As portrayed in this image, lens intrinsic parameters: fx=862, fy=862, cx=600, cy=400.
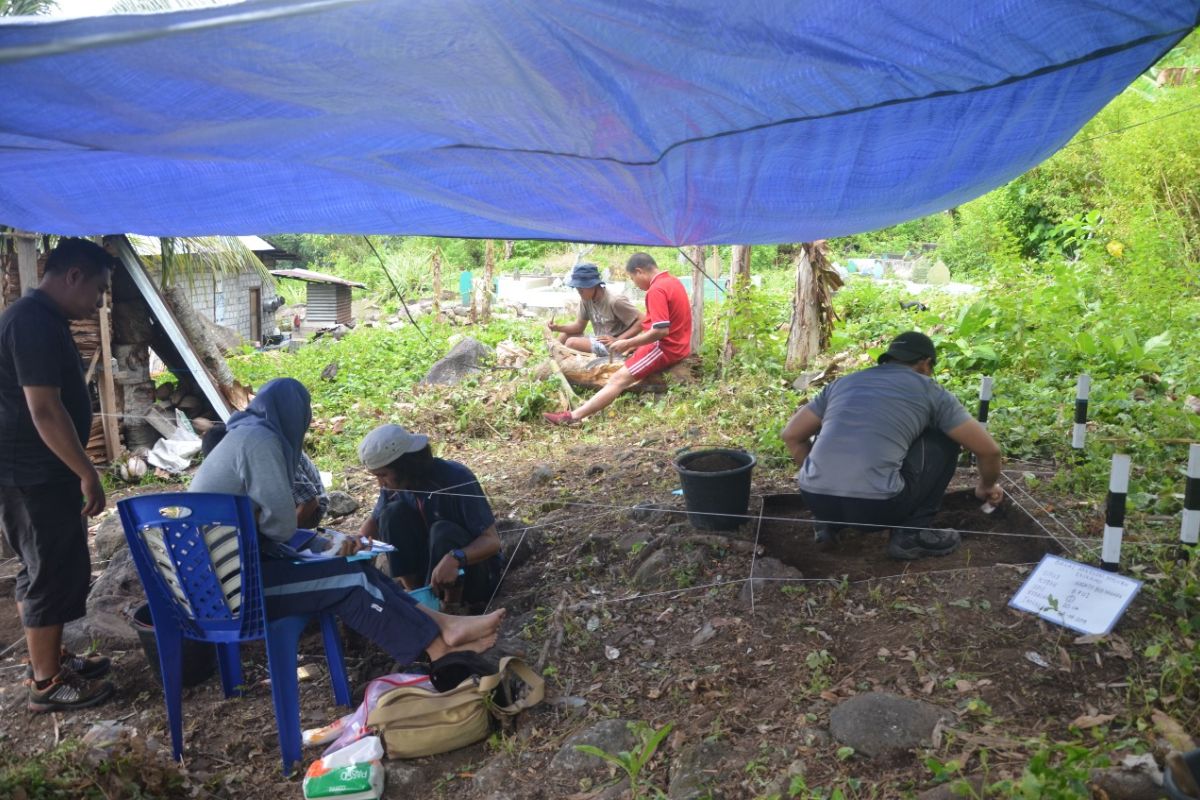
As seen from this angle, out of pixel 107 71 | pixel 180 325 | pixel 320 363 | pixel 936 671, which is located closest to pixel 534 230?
pixel 107 71

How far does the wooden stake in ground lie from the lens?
8.69 meters

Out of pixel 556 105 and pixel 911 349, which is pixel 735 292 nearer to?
pixel 911 349

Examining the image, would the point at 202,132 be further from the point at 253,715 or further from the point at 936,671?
the point at 936,671

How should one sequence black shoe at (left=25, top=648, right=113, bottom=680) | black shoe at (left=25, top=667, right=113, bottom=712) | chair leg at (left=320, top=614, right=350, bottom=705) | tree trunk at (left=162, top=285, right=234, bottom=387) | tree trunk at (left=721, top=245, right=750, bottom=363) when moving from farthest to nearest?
1. tree trunk at (left=721, top=245, right=750, bottom=363)
2. tree trunk at (left=162, top=285, right=234, bottom=387)
3. black shoe at (left=25, top=648, right=113, bottom=680)
4. black shoe at (left=25, top=667, right=113, bottom=712)
5. chair leg at (left=320, top=614, right=350, bottom=705)

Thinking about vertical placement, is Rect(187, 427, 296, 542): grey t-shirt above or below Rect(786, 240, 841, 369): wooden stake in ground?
below

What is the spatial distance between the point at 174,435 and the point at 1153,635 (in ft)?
25.7

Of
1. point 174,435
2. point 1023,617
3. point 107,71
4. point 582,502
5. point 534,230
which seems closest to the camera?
point 107,71

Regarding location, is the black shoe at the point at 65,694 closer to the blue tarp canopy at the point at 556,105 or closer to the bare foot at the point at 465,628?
the bare foot at the point at 465,628

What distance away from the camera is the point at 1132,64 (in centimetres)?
286

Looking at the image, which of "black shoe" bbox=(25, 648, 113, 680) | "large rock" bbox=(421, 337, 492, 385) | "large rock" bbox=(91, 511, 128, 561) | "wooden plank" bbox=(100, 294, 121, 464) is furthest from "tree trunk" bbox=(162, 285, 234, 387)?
"black shoe" bbox=(25, 648, 113, 680)

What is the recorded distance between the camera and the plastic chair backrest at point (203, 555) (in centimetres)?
309

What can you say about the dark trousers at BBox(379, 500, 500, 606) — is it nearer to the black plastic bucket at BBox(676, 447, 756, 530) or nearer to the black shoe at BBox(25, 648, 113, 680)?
the black plastic bucket at BBox(676, 447, 756, 530)

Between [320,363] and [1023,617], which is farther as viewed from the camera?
[320,363]

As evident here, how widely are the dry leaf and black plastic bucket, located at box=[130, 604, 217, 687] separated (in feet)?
10.7
